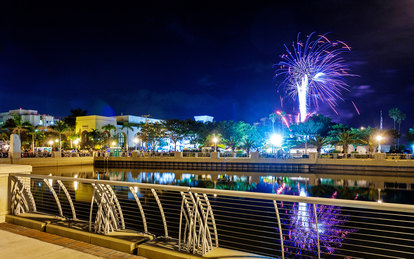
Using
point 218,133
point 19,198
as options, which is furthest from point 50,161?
point 19,198

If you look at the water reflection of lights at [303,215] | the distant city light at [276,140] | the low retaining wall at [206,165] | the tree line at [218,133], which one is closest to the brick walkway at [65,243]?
the water reflection of lights at [303,215]

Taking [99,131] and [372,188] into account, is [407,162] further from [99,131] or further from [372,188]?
[99,131]

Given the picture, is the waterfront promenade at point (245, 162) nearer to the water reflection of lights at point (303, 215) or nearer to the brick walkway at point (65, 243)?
the water reflection of lights at point (303, 215)

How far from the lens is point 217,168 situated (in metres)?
49.1

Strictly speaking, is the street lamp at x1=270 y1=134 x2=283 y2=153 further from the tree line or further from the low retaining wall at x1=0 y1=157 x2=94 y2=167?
the low retaining wall at x1=0 y1=157 x2=94 y2=167

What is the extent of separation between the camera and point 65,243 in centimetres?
616

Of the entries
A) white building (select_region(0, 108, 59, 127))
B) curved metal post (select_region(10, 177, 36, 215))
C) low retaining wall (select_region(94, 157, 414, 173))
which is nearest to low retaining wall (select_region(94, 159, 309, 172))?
low retaining wall (select_region(94, 157, 414, 173))

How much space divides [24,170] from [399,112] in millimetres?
130483

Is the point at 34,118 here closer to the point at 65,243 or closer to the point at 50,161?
the point at 50,161

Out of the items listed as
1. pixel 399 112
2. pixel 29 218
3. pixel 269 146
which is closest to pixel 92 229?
pixel 29 218

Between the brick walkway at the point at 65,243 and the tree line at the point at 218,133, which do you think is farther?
the tree line at the point at 218,133

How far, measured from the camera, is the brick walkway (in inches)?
218

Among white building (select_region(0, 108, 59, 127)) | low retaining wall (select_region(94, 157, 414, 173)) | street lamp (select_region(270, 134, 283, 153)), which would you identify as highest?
white building (select_region(0, 108, 59, 127))

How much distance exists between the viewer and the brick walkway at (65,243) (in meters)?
5.54
